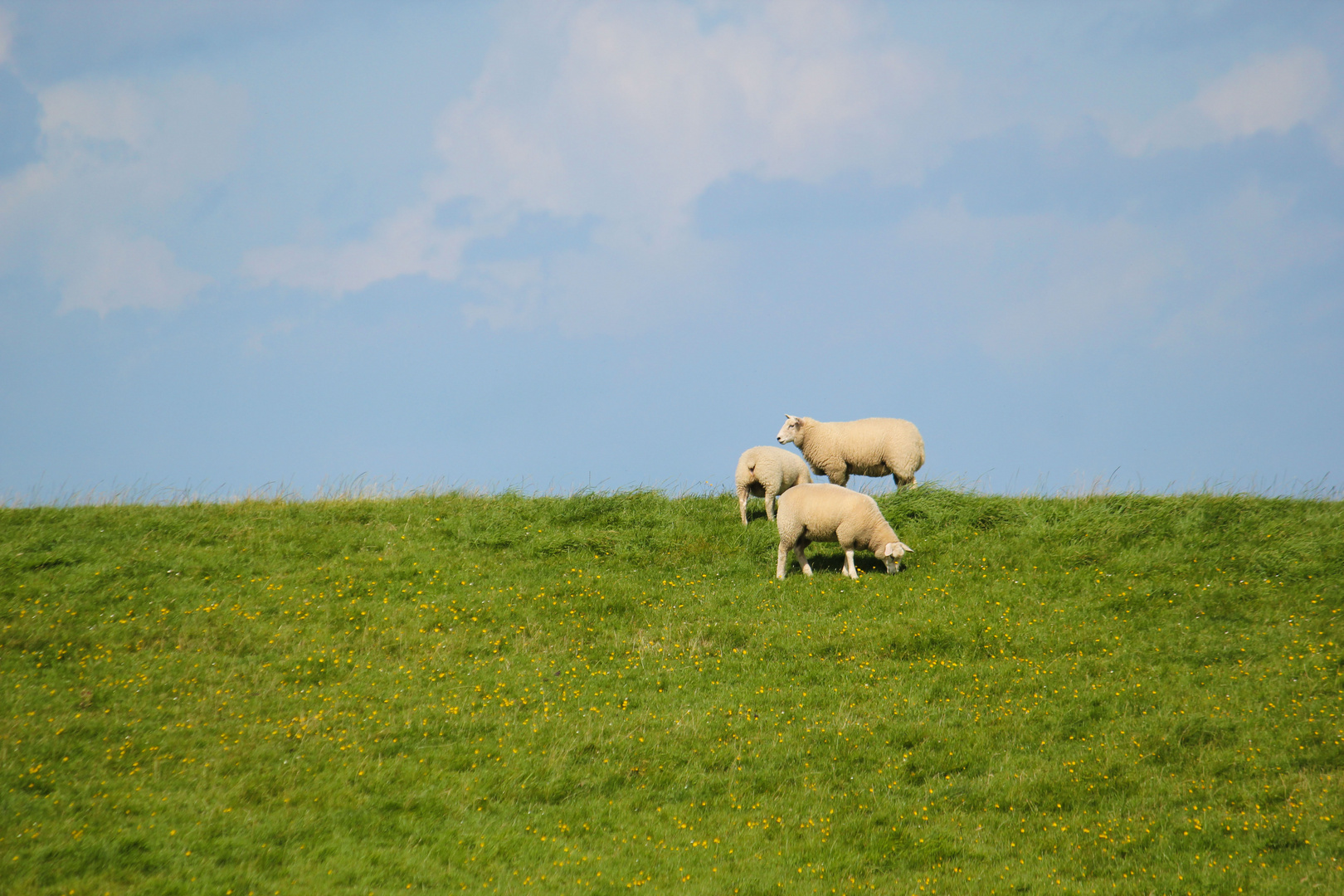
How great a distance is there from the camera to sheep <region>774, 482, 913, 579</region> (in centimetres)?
2061

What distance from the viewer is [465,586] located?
67.5 ft

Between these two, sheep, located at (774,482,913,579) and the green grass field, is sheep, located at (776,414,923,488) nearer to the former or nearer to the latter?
the green grass field

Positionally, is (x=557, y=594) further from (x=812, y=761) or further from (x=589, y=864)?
(x=589, y=864)

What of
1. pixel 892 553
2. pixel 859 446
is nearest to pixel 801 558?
pixel 892 553

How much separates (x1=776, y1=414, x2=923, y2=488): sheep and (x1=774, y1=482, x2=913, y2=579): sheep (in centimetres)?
510

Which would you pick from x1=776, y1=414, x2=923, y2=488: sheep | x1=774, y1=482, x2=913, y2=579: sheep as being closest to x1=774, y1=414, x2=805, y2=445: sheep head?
x1=776, y1=414, x2=923, y2=488: sheep

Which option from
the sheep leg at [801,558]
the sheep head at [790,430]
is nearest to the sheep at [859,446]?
the sheep head at [790,430]

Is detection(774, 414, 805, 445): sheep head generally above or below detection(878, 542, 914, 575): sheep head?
above

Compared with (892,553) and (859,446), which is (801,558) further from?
(859,446)

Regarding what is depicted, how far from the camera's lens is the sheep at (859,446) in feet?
84.8

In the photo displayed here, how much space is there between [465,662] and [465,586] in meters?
3.25

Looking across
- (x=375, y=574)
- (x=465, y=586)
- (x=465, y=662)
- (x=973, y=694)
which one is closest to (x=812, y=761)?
(x=973, y=694)

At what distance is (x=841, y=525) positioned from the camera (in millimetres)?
20625

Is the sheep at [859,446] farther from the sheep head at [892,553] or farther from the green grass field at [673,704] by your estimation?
the sheep head at [892,553]
